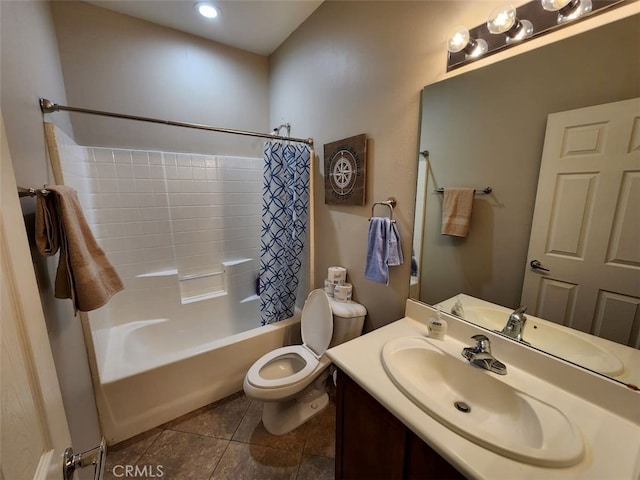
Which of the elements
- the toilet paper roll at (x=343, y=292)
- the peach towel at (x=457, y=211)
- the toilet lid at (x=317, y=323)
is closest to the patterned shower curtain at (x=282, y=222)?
the toilet lid at (x=317, y=323)

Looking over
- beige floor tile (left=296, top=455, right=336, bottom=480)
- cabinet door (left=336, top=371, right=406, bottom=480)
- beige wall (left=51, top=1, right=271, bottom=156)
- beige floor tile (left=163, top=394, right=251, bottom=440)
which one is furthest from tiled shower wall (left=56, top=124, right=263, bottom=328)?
cabinet door (left=336, top=371, right=406, bottom=480)

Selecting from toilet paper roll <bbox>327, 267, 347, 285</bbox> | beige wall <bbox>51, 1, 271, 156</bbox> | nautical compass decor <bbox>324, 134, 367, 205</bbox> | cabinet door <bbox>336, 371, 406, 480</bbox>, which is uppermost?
beige wall <bbox>51, 1, 271, 156</bbox>

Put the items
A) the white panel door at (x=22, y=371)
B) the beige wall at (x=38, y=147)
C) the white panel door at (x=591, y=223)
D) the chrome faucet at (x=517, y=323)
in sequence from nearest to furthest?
the white panel door at (x=22, y=371)
the white panel door at (x=591, y=223)
the beige wall at (x=38, y=147)
the chrome faucet at (x=517, y=323)

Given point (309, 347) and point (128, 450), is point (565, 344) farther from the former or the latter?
point (128, 450)

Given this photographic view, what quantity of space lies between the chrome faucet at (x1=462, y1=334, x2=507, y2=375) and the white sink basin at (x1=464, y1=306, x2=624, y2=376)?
117 mm

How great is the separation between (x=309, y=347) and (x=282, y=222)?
0.93m

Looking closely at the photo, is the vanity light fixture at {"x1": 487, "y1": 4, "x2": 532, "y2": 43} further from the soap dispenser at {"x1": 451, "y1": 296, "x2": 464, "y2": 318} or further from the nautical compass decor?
the soap dispenser at {"x1": 451, "y1": 296, "x2": 464, "y2": 318}

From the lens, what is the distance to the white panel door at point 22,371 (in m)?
0.42

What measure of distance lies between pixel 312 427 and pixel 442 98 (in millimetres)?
1955

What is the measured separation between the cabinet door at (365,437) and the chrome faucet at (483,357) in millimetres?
375

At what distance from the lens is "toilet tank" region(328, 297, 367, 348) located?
1608 mm

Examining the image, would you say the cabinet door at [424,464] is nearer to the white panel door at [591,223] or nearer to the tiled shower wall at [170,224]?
the white panel door at [591,223]

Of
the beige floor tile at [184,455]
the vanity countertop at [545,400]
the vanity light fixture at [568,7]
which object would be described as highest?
the vanity light fixture at [568,7]

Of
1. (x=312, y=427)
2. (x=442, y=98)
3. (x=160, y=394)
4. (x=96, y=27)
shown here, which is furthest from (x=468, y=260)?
(x=96, y=27)
